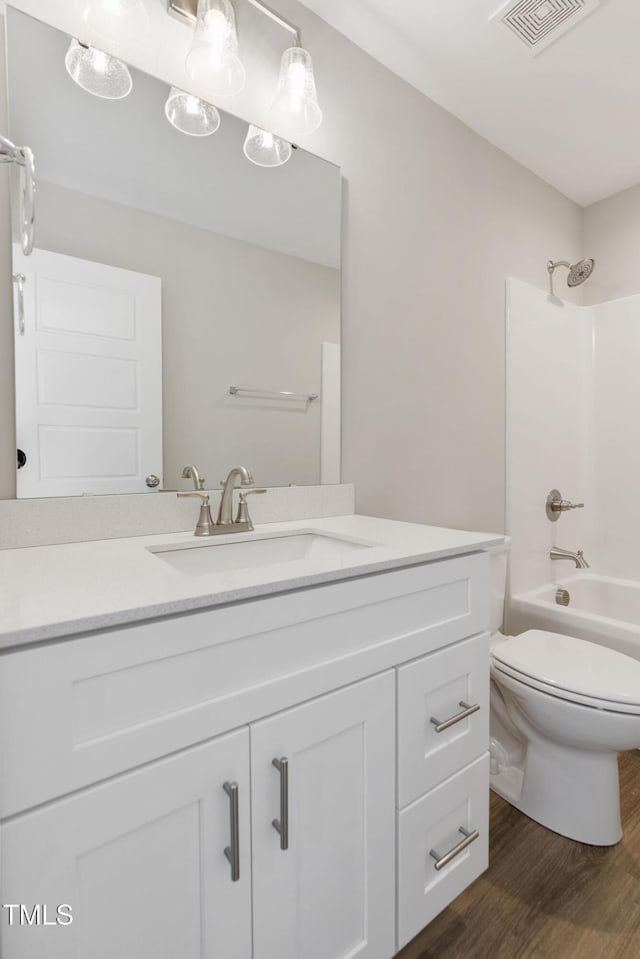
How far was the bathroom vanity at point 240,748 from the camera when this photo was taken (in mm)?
573

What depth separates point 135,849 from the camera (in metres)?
0.63

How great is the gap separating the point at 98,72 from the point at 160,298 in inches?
19.2

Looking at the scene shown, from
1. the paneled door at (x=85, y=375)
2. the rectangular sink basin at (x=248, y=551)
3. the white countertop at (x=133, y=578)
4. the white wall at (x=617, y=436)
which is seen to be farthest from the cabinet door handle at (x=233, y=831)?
the white wall at (x=617, y=436)

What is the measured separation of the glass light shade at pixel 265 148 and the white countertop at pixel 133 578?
1.04 meters

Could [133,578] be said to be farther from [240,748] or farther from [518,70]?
[518,70]

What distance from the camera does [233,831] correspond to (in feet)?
2.31

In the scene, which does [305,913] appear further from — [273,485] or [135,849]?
[273,485]

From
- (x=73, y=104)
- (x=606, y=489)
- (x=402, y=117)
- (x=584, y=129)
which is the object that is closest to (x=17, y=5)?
(x=73, y=104)

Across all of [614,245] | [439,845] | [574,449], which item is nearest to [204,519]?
[439,845]

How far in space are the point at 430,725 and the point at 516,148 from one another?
7.50ft

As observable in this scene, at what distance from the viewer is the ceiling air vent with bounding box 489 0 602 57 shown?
1.41 meters

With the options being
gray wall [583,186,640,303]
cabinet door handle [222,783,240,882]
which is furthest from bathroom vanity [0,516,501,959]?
gray wall [583,186,640,303]

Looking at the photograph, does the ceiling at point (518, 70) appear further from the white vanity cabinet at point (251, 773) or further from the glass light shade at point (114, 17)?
the white vanity cabinet at point (251, 773)

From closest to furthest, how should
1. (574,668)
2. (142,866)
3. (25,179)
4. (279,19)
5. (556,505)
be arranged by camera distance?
(142,866)
(25,179)
(279,19)
(574,668)
(556,505)
